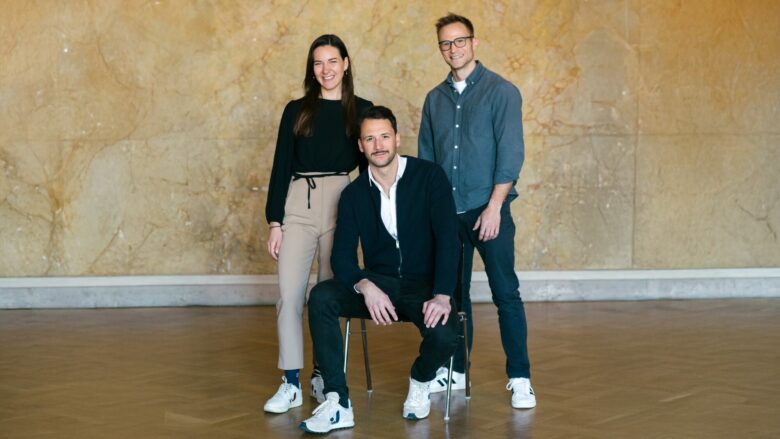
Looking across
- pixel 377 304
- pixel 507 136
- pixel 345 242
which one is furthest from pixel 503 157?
pixel 377 304

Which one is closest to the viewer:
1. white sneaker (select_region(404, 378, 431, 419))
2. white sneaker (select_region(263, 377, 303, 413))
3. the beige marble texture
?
white sneaker (select_region(404, 378, 431, 419))

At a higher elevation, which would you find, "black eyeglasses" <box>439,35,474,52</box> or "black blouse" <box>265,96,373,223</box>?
"black eyeglasses" <box>439,35,474,52</box>

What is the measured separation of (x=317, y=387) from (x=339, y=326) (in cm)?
52

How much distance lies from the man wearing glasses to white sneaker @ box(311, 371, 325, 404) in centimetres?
83

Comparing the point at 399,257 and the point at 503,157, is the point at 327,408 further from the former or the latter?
the point at 503,157

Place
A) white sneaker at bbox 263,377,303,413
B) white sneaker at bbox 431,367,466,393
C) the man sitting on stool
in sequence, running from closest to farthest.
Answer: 1. the man sitting on stool
2. white sneaker at bbox 263,377,303,413
3. white sneaker at bbox 431,367,466,393

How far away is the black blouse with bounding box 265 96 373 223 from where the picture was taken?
439 centimetres

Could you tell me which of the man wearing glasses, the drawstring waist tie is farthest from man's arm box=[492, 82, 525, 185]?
the drawstring waist tie

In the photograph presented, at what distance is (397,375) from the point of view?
16.4 feet

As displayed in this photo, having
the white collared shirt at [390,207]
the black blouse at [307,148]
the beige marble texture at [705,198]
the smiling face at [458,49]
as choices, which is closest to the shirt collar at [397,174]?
the white collared shirt at [390,207]

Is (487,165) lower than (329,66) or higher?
lower

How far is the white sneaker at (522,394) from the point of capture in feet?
14.2

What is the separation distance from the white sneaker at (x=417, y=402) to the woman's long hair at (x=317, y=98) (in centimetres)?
113

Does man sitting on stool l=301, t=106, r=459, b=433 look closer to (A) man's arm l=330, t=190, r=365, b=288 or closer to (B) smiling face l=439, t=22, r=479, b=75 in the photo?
(A) man's arm l=330, t=190, r=365, b=288
